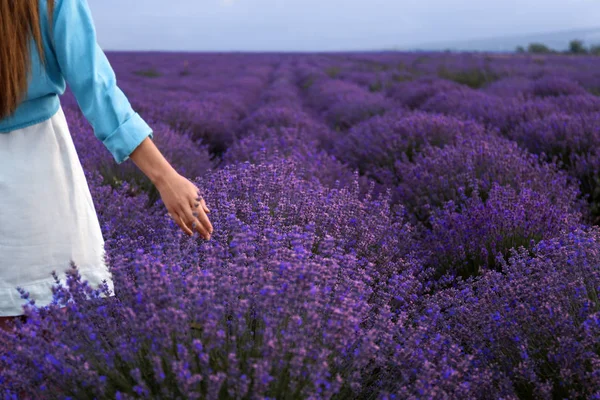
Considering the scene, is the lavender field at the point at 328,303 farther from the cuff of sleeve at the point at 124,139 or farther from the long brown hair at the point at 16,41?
the long brown hair at the point at 16,41

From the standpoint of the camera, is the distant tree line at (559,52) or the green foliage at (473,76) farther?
the distant tree line at (559,52)

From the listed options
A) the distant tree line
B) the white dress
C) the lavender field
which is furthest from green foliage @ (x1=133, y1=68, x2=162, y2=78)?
the distant tree line

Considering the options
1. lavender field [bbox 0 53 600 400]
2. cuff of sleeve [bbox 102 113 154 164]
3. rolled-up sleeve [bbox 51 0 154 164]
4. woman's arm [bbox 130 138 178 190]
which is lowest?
lavender field [bbox 0 53 600 400]

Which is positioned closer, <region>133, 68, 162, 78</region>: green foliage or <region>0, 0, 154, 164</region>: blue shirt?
<region>0, 0, 154, 164</region>: blue shirt

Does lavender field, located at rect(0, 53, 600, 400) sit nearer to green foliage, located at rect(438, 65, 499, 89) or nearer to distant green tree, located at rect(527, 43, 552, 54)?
green foliage, located at rect(438, 65, 499, 89)

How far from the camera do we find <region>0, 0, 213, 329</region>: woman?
55.4 inches

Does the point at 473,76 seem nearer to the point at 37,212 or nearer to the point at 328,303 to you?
the point at 328,303

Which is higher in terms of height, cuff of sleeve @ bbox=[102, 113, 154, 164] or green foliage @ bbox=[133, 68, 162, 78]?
cuff of sleeve @ bbox=[102, 113, 154, 164]

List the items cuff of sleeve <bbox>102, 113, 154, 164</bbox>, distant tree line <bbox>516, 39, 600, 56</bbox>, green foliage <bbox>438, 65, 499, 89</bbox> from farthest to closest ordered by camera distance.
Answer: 1. distant tree line <bbox>516, 39, 600, 56</bbox>
2. green foliage <bbox>438, 65, 499, 89</bbox>
3. cuff of sleeve <bbox>102, 113, 154, 164</bbox>

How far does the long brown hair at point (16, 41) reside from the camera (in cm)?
138

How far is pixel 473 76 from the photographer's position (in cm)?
1330

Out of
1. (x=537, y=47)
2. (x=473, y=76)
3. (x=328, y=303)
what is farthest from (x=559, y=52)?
(x=328, y=303)

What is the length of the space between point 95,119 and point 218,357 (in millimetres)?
647

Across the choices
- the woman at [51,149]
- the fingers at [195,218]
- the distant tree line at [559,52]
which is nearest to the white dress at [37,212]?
the woman at [51,149]
